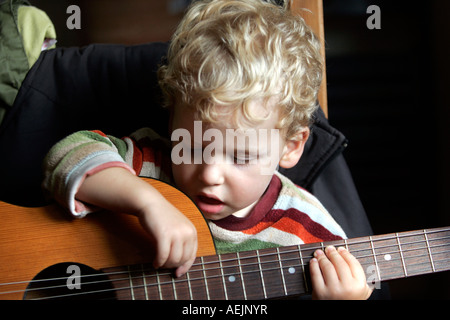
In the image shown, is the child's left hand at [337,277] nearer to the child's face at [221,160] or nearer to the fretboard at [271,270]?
the fretboard at [271,270]

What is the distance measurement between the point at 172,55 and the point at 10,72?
370 mm

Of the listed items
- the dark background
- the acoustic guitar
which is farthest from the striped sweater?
the dark background

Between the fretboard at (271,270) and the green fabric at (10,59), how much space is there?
489 millimetres

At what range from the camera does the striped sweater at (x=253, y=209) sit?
781 mm

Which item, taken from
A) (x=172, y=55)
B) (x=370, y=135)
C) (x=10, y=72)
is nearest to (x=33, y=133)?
(x=10, y=72)

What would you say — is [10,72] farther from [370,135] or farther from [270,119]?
[370,135]

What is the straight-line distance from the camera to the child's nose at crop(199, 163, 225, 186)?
74 centimetres

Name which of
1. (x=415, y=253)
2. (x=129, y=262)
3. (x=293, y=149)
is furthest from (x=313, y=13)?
(x=129, y=262)

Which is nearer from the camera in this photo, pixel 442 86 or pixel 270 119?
pixel 270 119

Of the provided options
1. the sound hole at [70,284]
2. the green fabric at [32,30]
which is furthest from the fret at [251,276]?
the green fabric at [32,30]

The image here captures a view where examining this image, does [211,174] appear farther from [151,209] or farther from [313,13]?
[313,13]

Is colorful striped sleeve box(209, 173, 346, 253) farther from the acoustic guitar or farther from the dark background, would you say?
the dark background

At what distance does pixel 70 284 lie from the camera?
682 mm

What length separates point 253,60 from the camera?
74 centimetres
